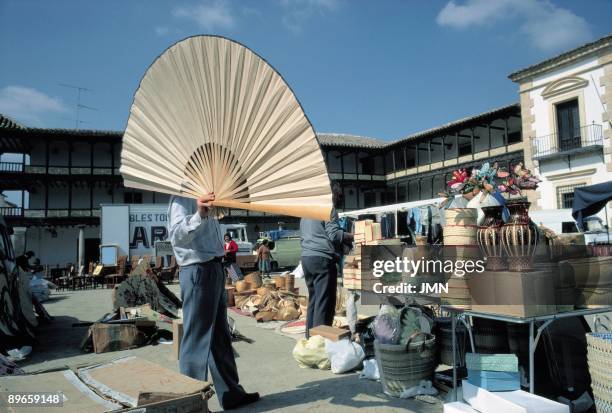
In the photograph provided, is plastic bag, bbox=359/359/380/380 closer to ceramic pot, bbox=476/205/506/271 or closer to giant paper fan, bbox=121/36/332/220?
ceramic pot, bbox=476/205/506/271

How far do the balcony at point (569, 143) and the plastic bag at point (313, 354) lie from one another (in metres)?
18.8

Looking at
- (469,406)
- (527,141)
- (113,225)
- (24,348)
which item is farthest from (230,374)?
(527,141)

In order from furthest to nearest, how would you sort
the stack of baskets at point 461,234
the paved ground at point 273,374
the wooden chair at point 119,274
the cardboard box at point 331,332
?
the wooden chair at point 119,274
the cardboard box at point 331,332
the stack of baskets at point 461,234
the paved ground at point 273,374

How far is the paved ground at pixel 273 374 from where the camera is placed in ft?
10.0

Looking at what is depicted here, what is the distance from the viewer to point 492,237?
2.99 m

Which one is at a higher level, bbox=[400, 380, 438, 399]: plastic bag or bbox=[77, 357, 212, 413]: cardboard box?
bbox=[77, 357, 212, 413]: cardboard box

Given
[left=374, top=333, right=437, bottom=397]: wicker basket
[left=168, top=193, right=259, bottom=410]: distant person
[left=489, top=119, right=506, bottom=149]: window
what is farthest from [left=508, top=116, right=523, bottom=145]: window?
[left=168, top=193, right=259, bottom=410]: distant person

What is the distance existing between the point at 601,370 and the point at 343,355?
1927mm

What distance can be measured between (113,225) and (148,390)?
Answer: 16.1 metres

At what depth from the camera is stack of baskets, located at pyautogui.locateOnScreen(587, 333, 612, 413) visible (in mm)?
2566

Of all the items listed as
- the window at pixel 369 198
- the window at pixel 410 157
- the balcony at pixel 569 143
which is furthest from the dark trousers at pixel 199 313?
the window at pixel 369 198

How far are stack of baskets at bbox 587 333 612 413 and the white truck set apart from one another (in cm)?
1525

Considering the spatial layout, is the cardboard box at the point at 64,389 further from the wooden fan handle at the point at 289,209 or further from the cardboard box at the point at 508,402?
the cardboard box at the point at 508,402

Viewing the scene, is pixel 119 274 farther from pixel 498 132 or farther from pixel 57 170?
pixel 498 132
